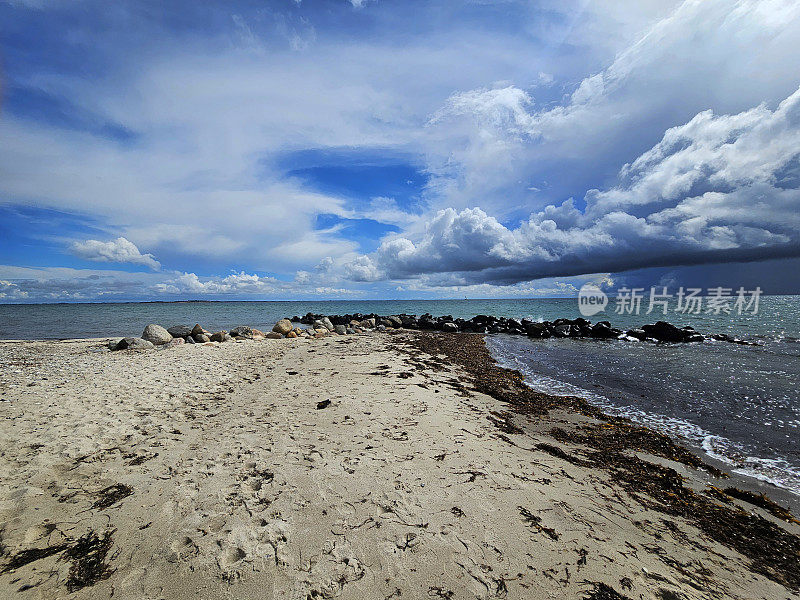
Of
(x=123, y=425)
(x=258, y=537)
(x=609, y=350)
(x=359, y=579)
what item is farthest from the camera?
(x=609, y=350)

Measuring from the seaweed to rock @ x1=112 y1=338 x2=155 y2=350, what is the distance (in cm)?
1459

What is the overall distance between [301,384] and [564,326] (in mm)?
25479

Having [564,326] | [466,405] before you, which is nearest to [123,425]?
[466,405]

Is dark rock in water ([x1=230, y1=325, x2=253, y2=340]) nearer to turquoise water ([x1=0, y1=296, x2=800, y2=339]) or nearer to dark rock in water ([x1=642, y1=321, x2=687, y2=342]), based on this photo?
turquoise water ([x1=0, y1=296, x2=800, y2=339])

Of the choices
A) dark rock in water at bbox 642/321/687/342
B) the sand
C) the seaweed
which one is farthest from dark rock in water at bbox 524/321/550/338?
the seaweed

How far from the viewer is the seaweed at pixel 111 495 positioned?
3.75 metres

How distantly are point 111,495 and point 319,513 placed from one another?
105 inches

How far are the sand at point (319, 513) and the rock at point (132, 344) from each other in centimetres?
960

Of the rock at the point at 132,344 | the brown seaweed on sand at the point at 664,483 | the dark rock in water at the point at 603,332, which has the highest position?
the rock at the point at 132,344

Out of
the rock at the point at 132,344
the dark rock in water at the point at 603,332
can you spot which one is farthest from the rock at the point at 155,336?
the dark rock in water at the point at 603,332

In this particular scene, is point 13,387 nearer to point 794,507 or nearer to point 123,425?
point 123,425

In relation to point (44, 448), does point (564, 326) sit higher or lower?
lower

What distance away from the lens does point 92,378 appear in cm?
893

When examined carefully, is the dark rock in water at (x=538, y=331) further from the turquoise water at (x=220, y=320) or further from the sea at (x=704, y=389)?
the turquoise water at (x=220, y=320)
